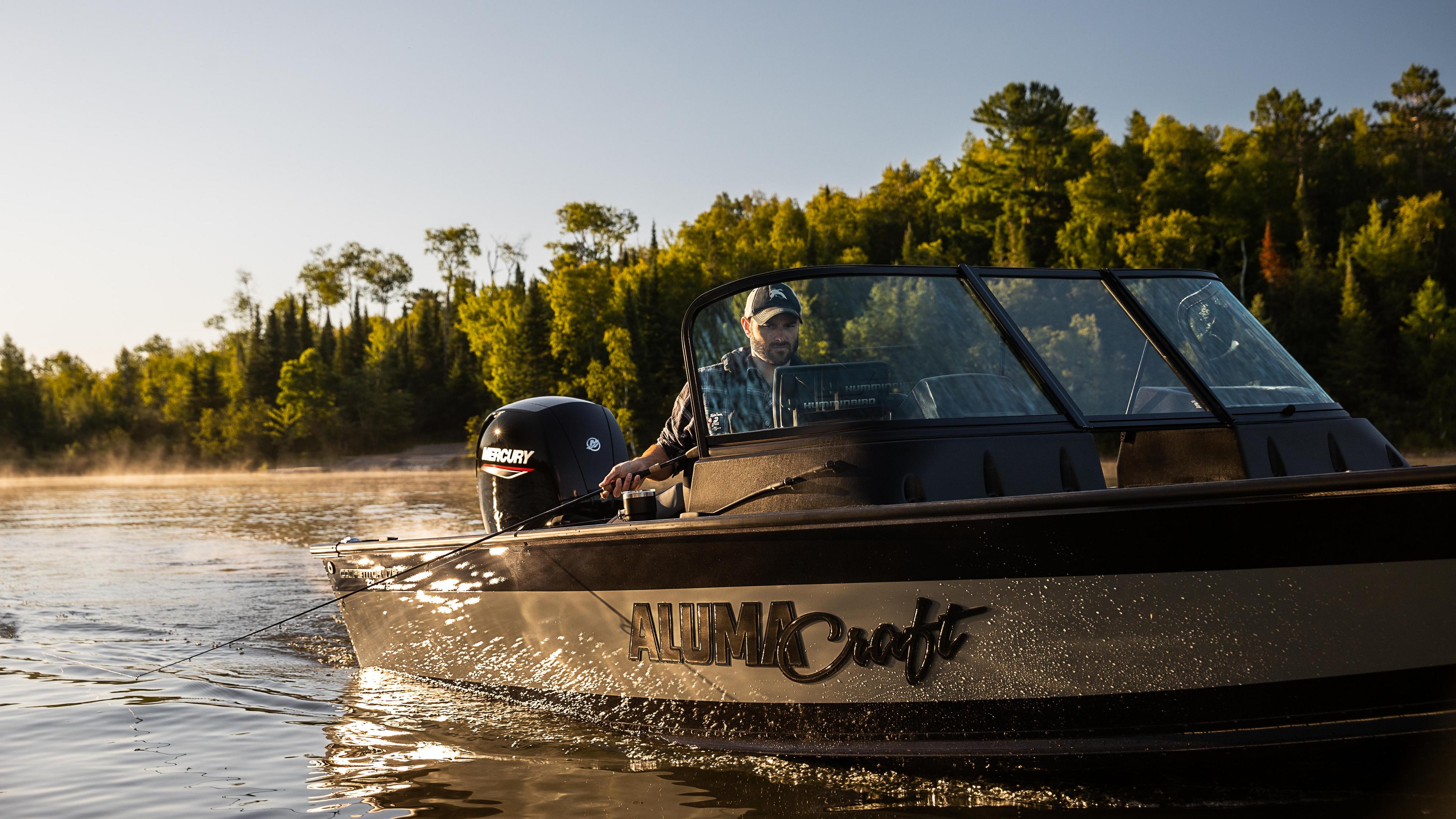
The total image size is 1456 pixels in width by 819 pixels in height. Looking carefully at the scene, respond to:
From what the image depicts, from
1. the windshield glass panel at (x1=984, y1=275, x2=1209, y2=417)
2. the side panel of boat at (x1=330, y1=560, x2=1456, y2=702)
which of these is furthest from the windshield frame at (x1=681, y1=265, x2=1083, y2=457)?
the side panel of boat at (x1=330, y1=560, x2=1456, y2=702)

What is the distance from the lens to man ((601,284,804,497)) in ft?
13.3

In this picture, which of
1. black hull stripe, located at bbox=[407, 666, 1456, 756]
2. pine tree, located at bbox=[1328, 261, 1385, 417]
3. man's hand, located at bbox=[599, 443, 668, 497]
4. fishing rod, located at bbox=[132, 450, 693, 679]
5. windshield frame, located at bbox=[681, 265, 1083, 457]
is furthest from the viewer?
pine tree, located at bbox=[1328, 261, 1385, 417]

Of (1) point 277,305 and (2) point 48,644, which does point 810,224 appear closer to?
(1) point 277,305

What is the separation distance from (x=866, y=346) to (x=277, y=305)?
3655 inches

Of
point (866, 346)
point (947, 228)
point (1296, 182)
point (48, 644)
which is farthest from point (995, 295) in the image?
point (1296, 182)

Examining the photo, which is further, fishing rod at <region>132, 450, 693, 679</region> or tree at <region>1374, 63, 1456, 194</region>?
tree at <region>1374, 63, 1456, 194</region>

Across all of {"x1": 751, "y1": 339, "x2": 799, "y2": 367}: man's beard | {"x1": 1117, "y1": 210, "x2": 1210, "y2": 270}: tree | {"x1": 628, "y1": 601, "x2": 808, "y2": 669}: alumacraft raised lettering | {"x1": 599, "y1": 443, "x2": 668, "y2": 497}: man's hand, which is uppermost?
{"x1": 1117, "y1": 210, "x2": 1210, "y2": 270}: tree

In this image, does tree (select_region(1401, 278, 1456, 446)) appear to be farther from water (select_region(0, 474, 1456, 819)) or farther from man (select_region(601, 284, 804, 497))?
man (select_region(601, 284, 804, 497))

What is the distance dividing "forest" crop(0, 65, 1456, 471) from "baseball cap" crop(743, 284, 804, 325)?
49695mm

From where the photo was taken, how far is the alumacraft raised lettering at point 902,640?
331 centimetres

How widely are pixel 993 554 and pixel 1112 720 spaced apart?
0.63m

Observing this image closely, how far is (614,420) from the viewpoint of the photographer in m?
6.04

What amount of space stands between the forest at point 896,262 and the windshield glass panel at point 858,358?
49661mm

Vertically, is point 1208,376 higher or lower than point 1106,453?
higher
